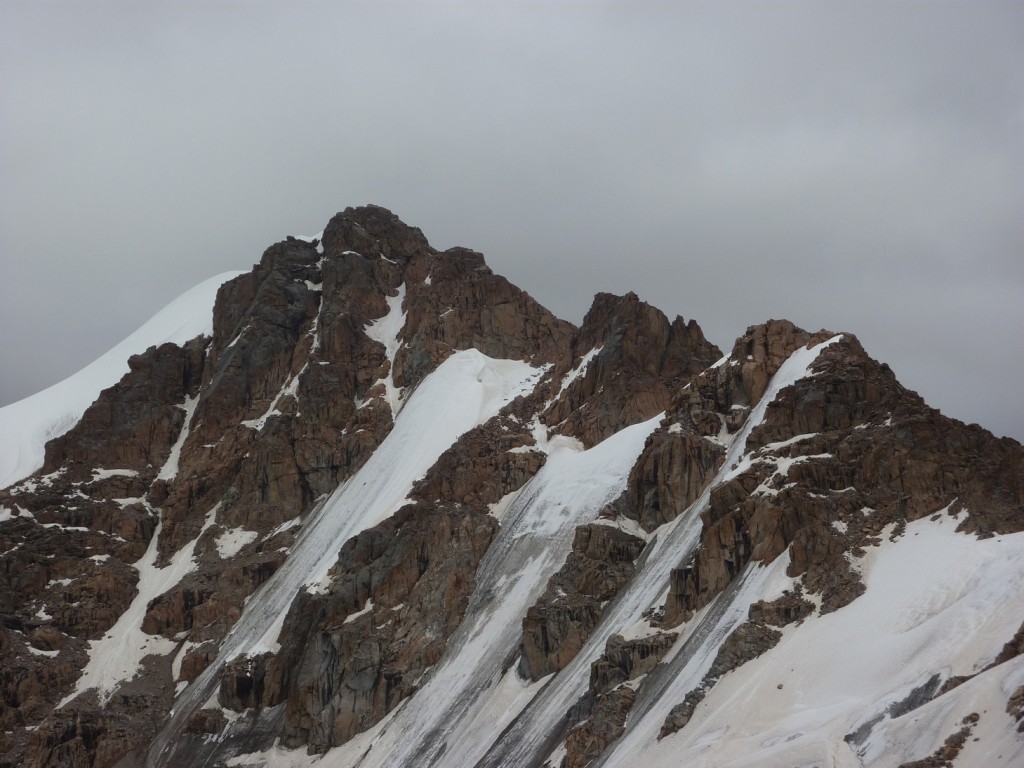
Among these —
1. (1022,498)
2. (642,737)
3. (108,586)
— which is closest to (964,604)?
(1022,498)

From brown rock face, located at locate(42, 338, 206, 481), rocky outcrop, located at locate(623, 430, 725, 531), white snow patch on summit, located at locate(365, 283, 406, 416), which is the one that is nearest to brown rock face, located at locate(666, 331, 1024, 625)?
rocky outcrop, located at locate(623, 430, 725, 531)

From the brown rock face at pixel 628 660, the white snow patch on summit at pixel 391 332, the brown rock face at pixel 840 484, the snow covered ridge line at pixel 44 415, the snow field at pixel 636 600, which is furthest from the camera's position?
the snow covered ridge line at pixel 44 415

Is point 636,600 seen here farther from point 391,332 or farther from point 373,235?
point 373,235

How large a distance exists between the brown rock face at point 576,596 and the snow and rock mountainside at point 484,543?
29 cm

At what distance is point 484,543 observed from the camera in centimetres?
11762

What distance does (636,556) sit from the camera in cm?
10219

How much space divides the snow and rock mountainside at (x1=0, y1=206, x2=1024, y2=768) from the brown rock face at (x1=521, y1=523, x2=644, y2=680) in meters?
0.29

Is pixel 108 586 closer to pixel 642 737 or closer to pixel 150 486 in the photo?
pixel 150 486

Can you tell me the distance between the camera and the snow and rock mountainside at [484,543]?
71125 mm

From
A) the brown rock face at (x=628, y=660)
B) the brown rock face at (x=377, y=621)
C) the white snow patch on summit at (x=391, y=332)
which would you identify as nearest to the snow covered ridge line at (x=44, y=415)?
the white snow patch on summit at (x=391, y=332)

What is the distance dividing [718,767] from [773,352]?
51150mm

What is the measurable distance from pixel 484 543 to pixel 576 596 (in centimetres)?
2025

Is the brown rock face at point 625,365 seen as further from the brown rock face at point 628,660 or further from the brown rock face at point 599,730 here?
the brown rock face at point 599,730

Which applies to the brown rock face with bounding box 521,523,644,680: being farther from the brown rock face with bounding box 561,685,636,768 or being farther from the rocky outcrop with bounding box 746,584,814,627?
the rocky outcrop with bounding box 746,584,814,627
